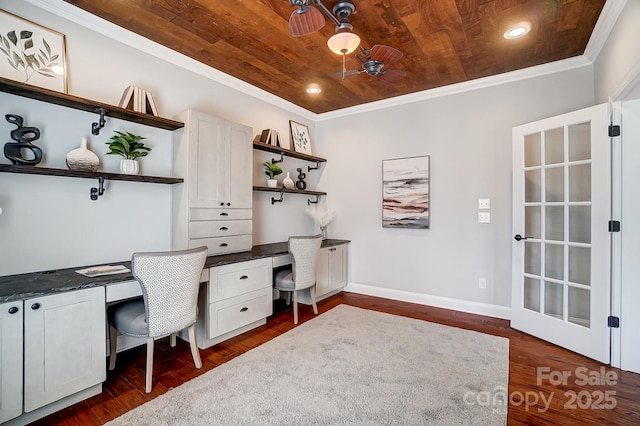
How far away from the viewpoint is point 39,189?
2090 millimetres

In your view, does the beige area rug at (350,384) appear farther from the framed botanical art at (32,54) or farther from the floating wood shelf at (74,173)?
the framed botanical art at (32,54)

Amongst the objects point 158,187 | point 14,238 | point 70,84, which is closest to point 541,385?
point 158,187

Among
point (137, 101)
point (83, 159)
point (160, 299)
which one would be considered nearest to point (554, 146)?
point (160, 299)

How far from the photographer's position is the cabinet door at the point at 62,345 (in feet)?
5.37

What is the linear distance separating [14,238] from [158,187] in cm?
103

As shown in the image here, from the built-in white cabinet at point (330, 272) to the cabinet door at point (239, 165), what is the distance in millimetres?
1265

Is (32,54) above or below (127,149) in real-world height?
above

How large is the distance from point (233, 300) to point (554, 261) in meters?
3.08

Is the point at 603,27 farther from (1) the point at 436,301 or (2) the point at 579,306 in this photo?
(1) the point at 436,301

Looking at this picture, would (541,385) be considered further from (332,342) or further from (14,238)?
(14,238)

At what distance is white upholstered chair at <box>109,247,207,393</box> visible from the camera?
1.96m

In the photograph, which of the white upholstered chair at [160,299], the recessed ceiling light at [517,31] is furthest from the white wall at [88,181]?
the recessed ceiling light at [517,31]

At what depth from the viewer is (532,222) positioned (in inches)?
118

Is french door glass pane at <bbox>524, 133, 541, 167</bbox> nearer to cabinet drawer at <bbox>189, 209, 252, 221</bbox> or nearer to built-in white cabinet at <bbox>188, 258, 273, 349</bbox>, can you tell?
built-in white cabinet at <bbox>188, 258, 273, 349</bbox>
